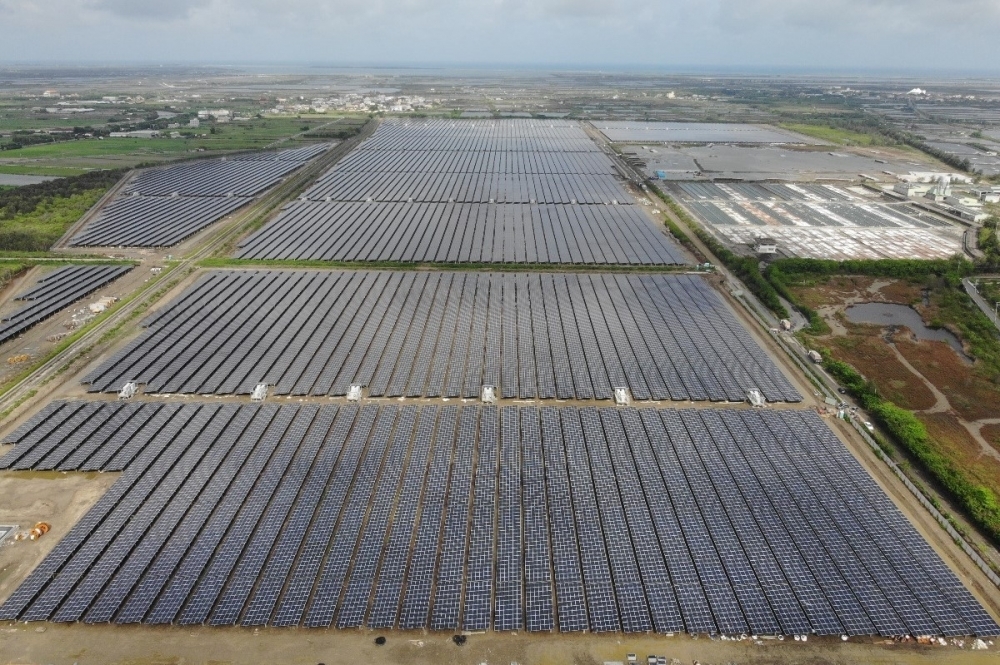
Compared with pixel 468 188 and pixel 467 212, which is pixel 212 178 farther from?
pixel 467 212

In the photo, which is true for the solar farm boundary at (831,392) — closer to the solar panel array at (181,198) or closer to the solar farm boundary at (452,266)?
the solar farm boundary at (452,266)

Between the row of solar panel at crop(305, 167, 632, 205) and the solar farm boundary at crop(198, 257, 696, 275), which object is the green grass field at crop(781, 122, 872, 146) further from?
the solar farm boundary at crop(198, 257, 696, 275)

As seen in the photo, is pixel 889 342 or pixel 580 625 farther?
pixel 889 342

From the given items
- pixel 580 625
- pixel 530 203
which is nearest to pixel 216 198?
pixel 530 203

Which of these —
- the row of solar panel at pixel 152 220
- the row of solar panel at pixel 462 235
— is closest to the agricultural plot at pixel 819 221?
the row of solar panel at pixel 462 235

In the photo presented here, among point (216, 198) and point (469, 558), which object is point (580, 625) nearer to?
point (469, 558)

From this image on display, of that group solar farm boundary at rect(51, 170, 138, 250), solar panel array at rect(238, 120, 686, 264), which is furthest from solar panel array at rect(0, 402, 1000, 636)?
solar farm boundary at rect(51, 170, 138, 250)
